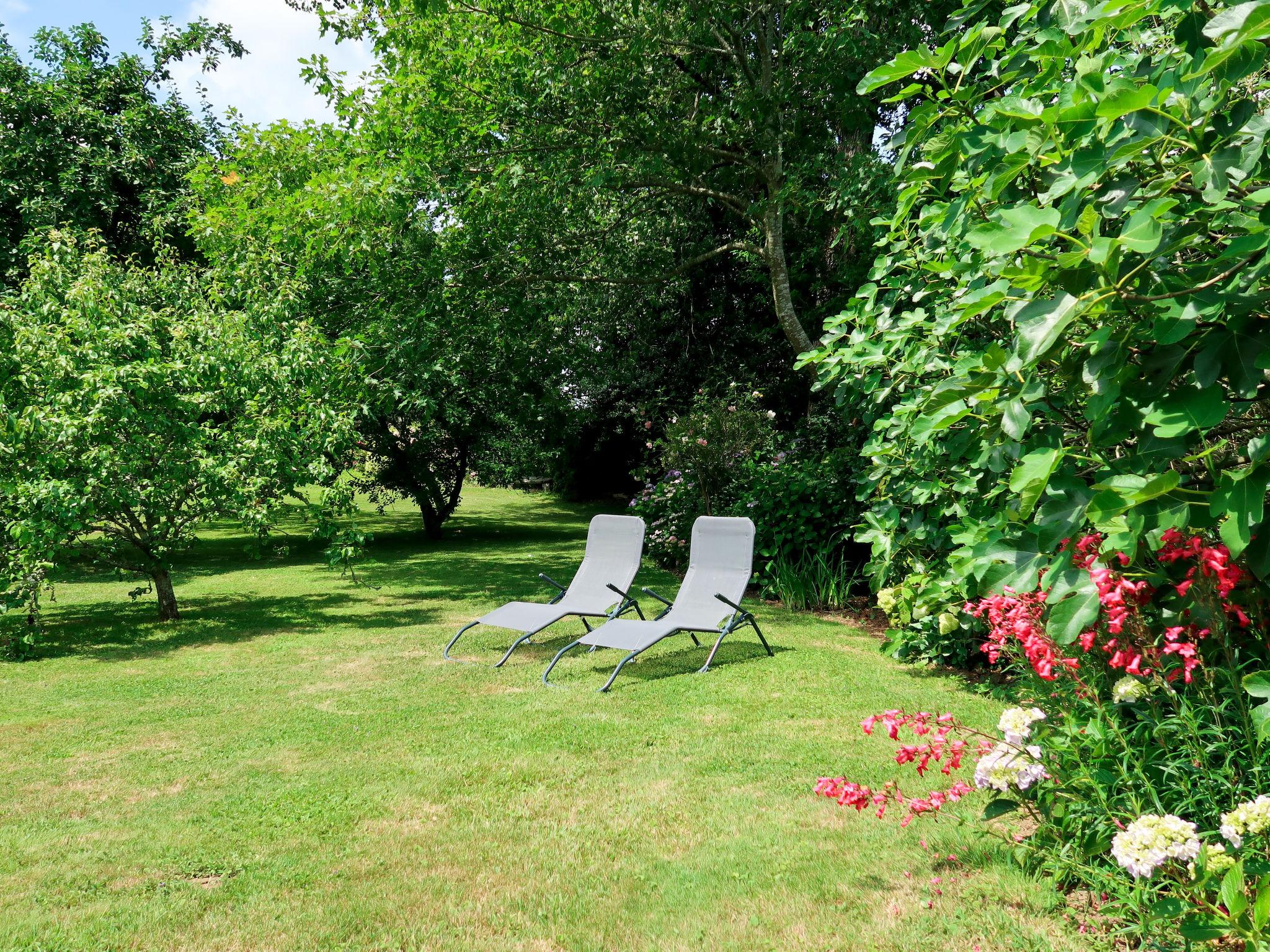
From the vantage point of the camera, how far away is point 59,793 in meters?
4.51

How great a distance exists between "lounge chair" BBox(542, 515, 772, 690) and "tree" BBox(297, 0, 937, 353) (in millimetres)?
3692

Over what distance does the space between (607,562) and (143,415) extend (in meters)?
4.82

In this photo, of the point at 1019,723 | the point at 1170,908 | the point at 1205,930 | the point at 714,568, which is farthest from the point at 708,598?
the point at 1205,930

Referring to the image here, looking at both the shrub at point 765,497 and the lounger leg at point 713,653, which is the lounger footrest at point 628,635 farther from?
the shrub at point 765,497

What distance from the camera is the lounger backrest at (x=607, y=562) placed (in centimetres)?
795

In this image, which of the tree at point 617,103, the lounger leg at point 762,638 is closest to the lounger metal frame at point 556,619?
the lounger leg at point 762,638

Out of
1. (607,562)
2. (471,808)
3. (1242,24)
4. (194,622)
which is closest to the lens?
(1242,24)

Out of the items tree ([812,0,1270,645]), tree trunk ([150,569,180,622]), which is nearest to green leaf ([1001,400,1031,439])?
tree ([812,0,1270,645])

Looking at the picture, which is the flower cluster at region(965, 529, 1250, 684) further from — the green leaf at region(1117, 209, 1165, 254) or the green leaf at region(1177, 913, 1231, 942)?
the green leaf at region(1117, 209, 1165, 254)

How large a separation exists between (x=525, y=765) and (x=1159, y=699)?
3105 millimetres

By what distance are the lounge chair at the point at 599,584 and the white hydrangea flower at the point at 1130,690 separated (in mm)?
4738

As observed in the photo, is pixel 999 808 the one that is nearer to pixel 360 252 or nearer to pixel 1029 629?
pixel 1029 629

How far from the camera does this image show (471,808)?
4.15m

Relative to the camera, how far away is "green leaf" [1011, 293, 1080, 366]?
1.61 meters
